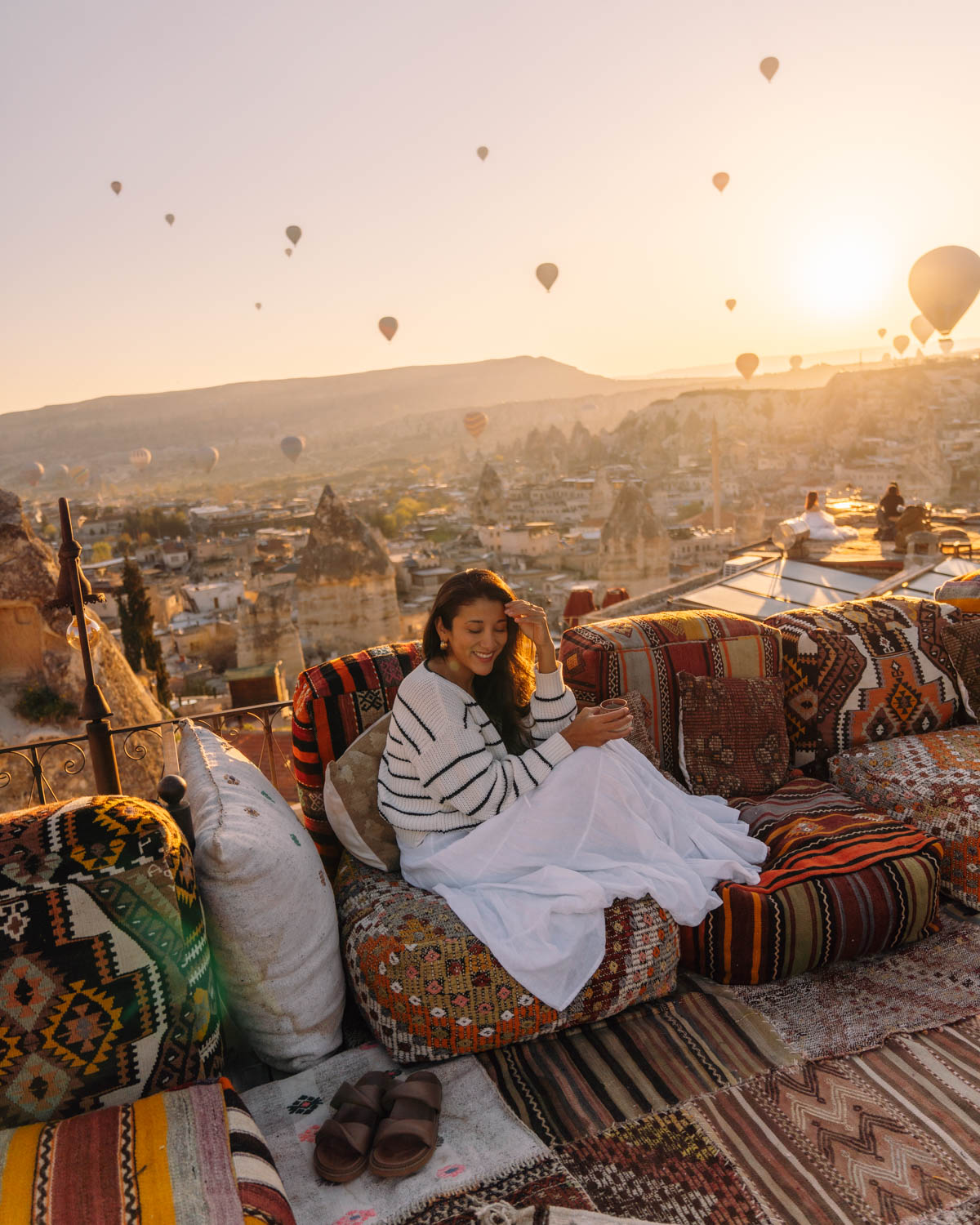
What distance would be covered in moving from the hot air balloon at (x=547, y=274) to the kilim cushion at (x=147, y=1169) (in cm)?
2521

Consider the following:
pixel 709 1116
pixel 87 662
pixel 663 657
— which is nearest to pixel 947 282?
pixel 663 657

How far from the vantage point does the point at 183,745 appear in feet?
7.15

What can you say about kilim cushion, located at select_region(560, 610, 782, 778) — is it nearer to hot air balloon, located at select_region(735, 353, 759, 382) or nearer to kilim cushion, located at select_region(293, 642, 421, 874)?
kilim cushion, located at select_region(293, 642, 421, 874)

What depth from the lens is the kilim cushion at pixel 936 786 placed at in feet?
7.64

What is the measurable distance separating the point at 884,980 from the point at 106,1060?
1.67m

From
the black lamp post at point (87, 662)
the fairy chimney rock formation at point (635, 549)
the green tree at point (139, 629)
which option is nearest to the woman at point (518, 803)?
the black lamp post at point (87, 662)

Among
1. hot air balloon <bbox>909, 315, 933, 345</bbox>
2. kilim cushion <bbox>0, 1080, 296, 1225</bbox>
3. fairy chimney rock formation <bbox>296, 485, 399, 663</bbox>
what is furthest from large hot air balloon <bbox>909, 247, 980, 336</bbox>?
hot air balloon <bbox>909, 315, 933, 345</bbox>

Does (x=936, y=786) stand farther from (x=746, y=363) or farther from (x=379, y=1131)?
(x=746, y=363)

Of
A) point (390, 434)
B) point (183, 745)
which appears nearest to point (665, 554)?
point (183, 745)

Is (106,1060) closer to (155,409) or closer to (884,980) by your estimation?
(884,980)

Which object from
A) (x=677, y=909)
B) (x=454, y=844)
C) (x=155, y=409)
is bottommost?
(x=677, y=909)

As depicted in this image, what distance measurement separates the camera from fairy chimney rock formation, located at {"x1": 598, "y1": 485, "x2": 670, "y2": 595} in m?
13.7

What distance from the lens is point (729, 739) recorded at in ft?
8.98

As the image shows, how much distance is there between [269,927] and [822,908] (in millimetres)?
1240
